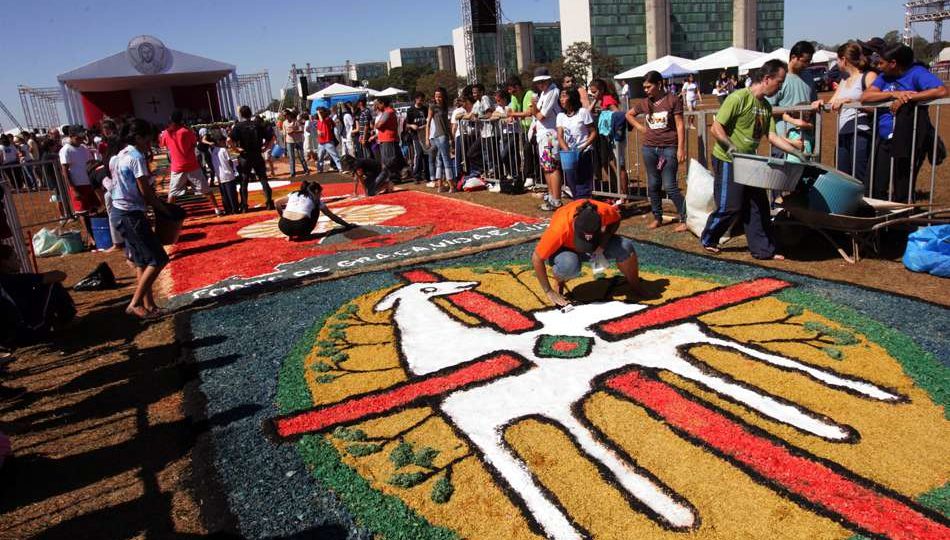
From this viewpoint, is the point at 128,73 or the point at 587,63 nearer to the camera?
the point at 128,73

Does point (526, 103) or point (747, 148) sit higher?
point (526, 103)

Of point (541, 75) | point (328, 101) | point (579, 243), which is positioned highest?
point (328, 101)

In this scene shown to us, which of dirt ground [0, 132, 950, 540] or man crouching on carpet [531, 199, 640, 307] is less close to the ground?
man crouching on carpet [531, 199, 640, 307]

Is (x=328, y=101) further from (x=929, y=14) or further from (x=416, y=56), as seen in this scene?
(x=416, y=56)

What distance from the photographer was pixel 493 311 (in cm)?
520

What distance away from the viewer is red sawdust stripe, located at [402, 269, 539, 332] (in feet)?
16.0

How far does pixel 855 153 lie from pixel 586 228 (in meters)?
3.78

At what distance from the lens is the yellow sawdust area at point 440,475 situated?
273 cm

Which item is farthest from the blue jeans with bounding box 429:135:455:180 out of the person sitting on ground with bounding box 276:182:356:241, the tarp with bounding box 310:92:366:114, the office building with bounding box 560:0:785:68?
the office building with bounding box 560:0:785:68

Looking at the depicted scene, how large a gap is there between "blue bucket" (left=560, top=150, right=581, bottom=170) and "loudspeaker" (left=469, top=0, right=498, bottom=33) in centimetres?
4272

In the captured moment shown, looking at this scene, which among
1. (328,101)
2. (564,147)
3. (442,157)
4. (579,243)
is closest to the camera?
(579,243)

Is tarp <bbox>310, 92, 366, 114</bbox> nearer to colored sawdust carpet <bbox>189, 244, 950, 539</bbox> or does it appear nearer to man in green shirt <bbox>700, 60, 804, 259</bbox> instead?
man in green shirt <bbox>700, 60, 804, 259</bbox>

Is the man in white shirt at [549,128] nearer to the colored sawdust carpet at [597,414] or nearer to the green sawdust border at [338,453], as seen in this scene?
the colored sawdust carpet at [597,414]

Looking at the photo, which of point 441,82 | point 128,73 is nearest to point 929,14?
point 441,82
